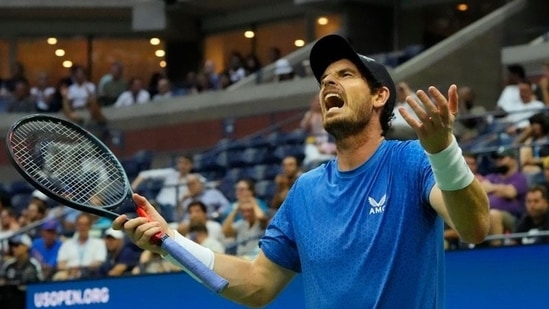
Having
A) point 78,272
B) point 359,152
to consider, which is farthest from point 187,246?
point 78,272

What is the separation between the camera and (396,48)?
23.4m

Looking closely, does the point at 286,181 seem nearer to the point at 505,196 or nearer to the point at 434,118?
the point at 505,196

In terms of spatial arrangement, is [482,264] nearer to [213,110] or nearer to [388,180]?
[388,180]

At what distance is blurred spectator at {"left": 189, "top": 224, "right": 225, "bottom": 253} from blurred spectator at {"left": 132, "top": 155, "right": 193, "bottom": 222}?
5.80 ft

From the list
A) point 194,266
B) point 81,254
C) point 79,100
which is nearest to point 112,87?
point 79,100

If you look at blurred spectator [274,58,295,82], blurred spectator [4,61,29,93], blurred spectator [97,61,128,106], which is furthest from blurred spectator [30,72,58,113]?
blurred spectator [274,58,295,82]

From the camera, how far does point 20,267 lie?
12328mm

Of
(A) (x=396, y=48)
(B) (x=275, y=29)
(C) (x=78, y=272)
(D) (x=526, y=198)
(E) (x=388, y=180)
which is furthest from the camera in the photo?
(B) (x=275, y=29)

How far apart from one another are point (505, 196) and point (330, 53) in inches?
209

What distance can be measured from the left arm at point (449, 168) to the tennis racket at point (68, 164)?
4.85 ft

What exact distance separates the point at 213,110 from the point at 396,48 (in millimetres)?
3737

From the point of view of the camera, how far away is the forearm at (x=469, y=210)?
3.92 meters

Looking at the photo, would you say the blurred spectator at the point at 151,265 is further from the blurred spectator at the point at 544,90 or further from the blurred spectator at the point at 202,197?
the blurred spectator at the point at 544,90

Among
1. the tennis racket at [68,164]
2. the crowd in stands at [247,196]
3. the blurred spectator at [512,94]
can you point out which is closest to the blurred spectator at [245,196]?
the crowd in stands at [247,196]
